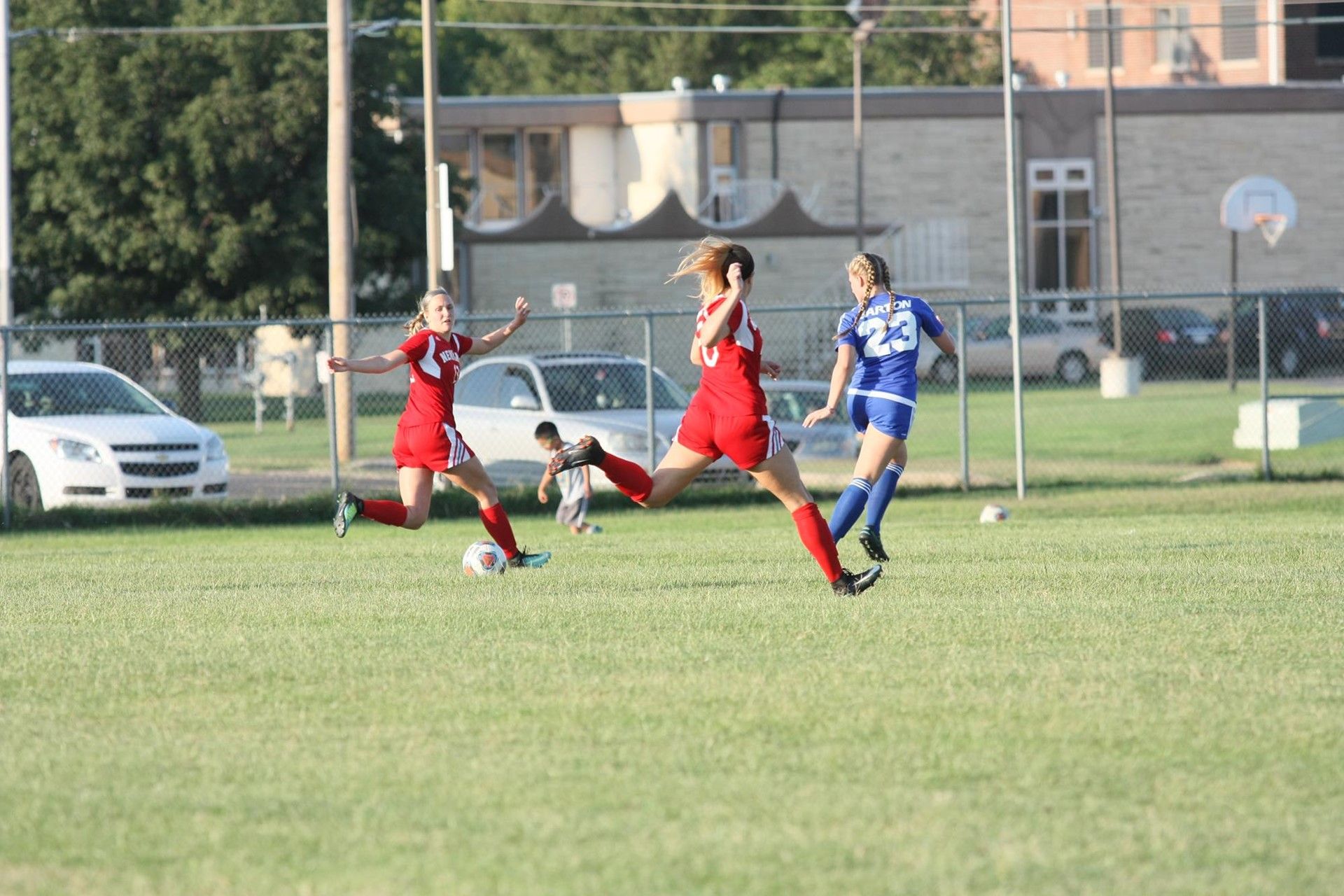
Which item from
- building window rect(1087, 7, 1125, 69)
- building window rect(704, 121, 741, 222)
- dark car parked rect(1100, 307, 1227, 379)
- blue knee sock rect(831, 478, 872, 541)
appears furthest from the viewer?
building window rect(1087, 7, 1125, 69)

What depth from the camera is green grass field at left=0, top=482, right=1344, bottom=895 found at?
490 centimetres

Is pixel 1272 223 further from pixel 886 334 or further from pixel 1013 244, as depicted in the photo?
pixel 886 334

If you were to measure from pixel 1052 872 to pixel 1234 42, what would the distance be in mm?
61405

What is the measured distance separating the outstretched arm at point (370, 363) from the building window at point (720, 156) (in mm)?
38140

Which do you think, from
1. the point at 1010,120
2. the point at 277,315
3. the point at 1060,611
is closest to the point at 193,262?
the point at 277,315

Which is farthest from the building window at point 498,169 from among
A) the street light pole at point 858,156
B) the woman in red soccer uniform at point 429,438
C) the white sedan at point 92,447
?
the woman in red soccer uniform at point 429,438

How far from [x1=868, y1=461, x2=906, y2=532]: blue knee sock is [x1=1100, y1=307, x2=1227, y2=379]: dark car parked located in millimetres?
29974

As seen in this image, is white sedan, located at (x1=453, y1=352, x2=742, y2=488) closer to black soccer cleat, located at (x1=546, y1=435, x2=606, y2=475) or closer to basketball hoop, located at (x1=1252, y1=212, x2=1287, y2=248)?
black soccer cleat, located at (x1=546, y1=435, x2=606, y2=475)

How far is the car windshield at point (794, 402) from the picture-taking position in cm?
2014

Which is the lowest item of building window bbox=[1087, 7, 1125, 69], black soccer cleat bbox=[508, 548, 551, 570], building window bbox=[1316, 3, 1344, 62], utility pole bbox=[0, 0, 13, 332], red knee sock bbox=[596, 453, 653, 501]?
black soccer cleat bbox=[508, 548, 551, 570]

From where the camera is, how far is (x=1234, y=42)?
61656mm

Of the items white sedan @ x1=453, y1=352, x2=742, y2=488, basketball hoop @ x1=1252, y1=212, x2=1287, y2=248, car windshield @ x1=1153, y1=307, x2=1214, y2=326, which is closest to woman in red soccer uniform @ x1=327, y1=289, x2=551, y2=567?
white sedan @ x1=453, y1=352, x2=742, y2=488

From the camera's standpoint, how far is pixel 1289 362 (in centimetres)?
4128

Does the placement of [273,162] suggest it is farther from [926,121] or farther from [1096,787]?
[1096,787]
